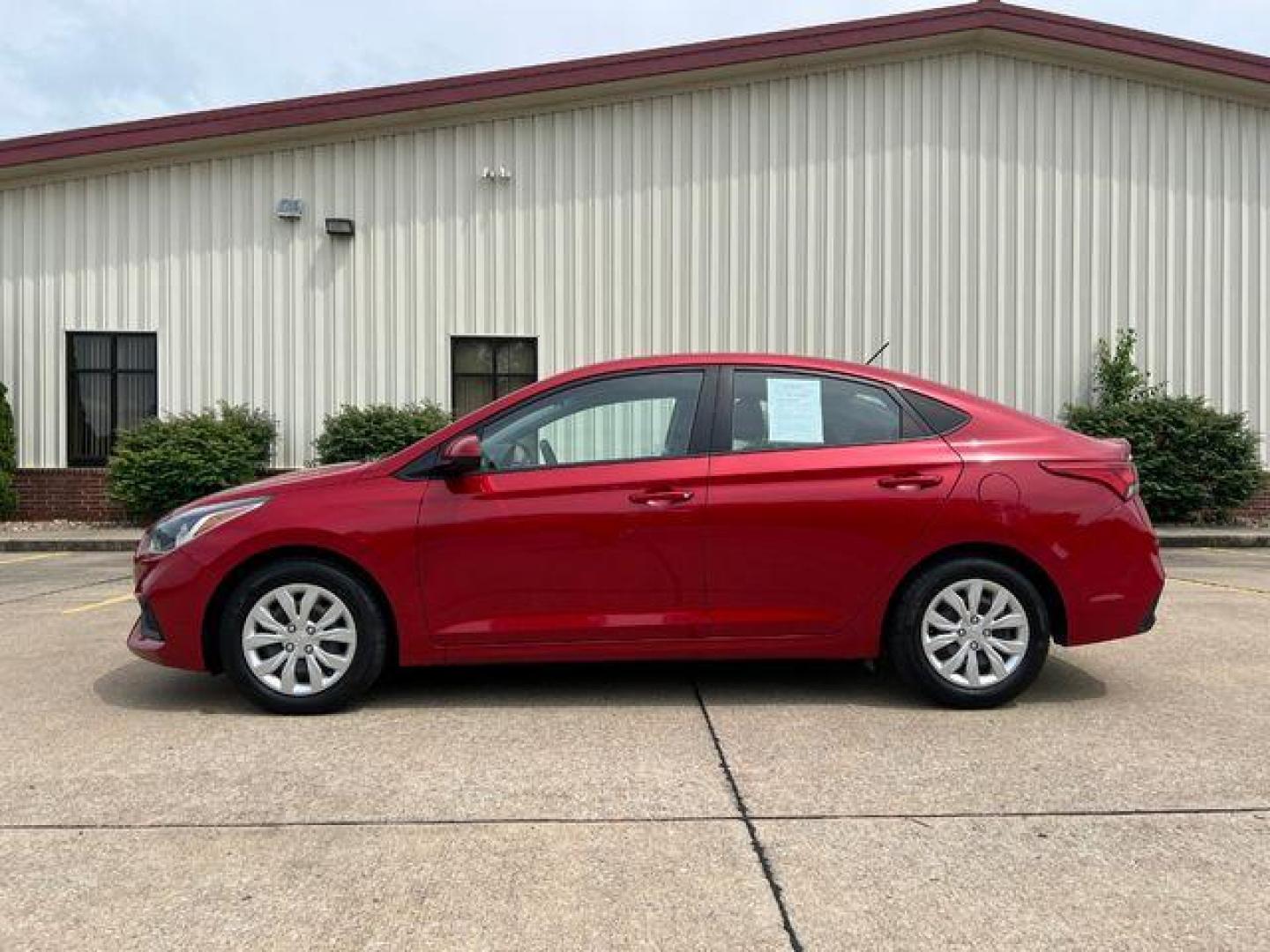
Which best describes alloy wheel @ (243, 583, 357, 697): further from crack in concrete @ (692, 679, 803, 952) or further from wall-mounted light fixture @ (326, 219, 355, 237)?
wall-mounted light fixture @ (326, 219, 355, 237)

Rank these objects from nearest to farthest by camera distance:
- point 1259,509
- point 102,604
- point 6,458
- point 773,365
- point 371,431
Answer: point 773,365 → point 102,604 → point 371,431 → point 6,458 → point 1259,509

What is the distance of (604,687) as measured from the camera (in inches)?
192

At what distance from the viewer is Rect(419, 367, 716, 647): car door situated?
14.2 ft

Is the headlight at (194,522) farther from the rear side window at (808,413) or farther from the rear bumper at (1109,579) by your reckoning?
the rear bumper at (1109,579)

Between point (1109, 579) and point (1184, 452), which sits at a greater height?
point (1184, 452)

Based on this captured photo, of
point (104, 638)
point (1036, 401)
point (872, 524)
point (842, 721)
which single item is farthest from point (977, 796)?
point (1036, 401)

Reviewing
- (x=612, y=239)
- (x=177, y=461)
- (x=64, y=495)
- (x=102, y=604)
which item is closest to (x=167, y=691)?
(x=102, y=604)

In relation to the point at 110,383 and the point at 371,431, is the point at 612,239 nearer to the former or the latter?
the point at 371,431

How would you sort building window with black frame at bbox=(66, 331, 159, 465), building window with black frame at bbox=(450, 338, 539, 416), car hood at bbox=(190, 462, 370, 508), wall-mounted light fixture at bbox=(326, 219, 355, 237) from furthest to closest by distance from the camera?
building window with black frame at bbox=(450, 338, 539, 416), building window with black frame at bbox=(66, 331, 159, 465), wall-mounted light fixture at bbox=(326, 219, 355, 237), car hood at bbox=(190, 462, 370, 508)

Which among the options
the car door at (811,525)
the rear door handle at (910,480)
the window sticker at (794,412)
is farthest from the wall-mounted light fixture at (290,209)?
the rear door handle at (910,480)

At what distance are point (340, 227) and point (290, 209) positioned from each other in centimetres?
76

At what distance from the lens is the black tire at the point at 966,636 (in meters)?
4.38

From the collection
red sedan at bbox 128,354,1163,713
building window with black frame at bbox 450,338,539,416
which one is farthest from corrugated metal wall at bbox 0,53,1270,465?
red sedan at bbox 128,354,1163,713

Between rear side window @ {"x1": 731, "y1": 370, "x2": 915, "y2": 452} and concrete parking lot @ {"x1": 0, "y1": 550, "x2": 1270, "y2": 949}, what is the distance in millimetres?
1246
